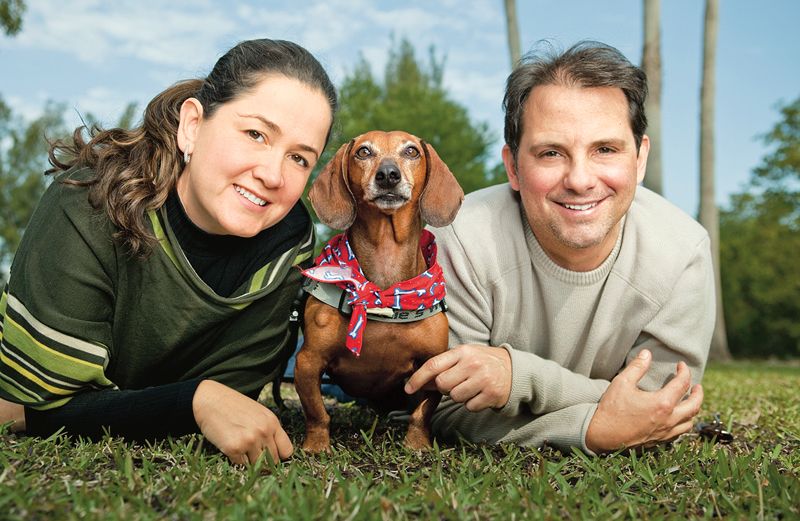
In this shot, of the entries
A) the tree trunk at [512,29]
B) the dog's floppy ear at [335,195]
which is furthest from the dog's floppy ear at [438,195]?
the tree trunk at [512,29]

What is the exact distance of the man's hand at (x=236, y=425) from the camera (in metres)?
2.41

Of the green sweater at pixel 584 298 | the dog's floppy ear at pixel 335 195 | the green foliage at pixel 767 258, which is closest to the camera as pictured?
the dog's floppy ear at pixel 335 195

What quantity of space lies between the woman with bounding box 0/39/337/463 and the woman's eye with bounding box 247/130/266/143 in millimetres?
12

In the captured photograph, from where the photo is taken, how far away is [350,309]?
9.39ft

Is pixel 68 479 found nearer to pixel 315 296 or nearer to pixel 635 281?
pixel 315 296

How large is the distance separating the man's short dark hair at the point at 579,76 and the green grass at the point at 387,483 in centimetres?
155

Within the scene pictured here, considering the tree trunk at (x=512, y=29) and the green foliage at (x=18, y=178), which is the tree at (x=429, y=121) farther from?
the green foliage at (x=18, y=178)

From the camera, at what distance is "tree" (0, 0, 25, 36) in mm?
12281

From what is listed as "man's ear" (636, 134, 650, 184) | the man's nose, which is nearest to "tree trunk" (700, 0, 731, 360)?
"man's ear" (636, 134, 650, 184)

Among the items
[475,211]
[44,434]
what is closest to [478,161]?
[475,211]

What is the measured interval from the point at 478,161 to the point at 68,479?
54.9ft

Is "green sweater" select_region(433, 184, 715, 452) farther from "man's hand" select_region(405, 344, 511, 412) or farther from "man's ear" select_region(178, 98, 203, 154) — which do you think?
"man's ear" select_region(178, 98, 203, 154)

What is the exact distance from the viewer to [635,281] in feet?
10.7

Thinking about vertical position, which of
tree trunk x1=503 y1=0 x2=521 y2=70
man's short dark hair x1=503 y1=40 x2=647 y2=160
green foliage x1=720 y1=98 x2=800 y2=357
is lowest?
green foliage x1=720 y1=98 x2=800 y2=357
